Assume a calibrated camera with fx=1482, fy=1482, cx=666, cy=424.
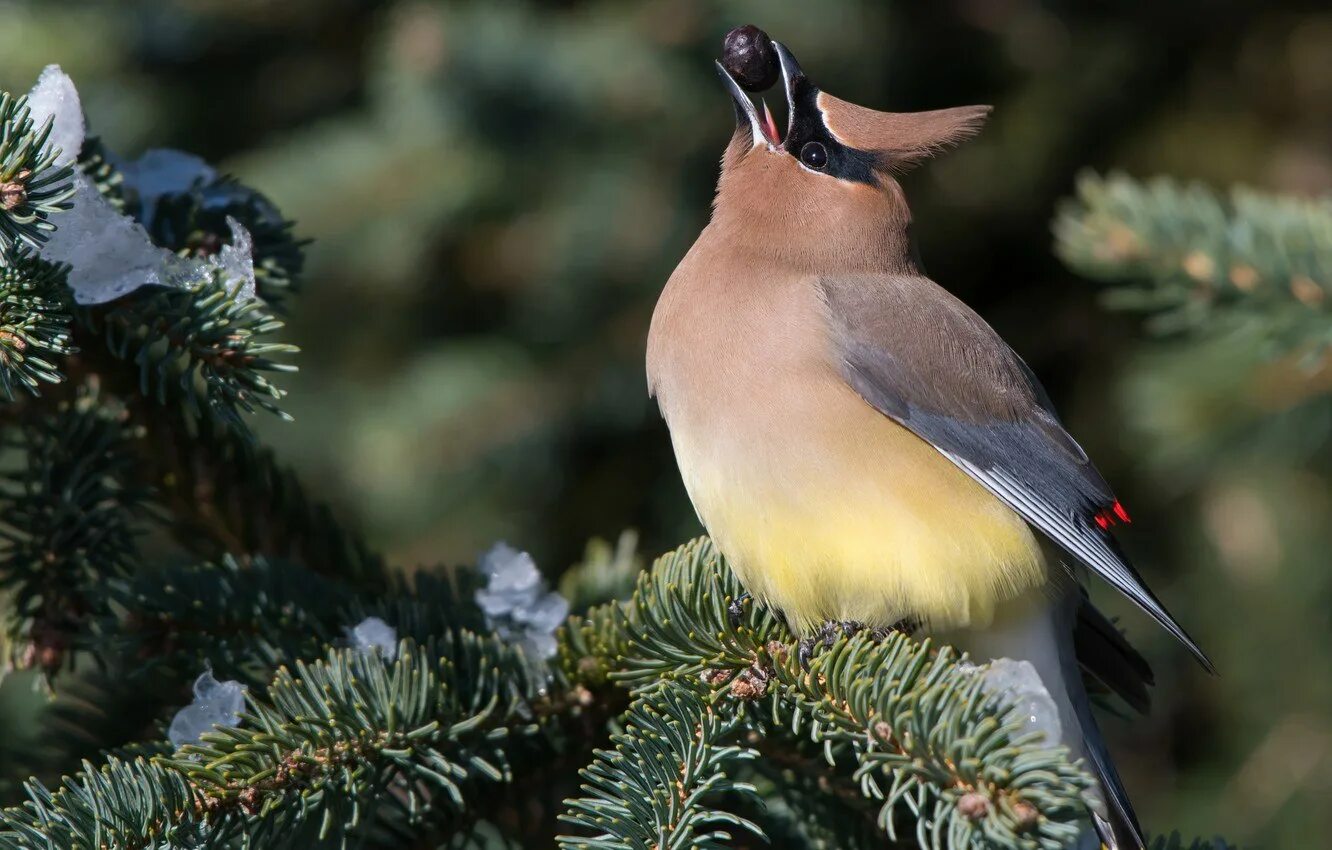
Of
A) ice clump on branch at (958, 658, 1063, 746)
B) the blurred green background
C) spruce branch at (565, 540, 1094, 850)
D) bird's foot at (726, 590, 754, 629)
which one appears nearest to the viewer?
spruce branch at (565, 540, 1094, 850)

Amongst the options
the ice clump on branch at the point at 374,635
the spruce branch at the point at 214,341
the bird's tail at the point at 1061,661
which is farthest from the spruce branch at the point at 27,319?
the bird's tail at the point at 1061,661

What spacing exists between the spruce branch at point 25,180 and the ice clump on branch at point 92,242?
17 centimetres

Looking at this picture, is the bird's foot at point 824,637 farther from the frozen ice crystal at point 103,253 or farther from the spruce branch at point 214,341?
the frozen ice crystal at point 103,253

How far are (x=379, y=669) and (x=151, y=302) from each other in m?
0.68

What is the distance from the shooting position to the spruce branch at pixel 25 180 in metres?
2.00

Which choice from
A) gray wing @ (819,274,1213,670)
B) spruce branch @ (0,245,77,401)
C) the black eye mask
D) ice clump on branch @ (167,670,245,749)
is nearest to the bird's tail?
gray wing @ (819,274,1213,670)

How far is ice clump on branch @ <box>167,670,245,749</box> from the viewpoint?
7.36 feet

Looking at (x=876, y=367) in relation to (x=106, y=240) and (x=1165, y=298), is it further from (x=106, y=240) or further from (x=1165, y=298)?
(x=106, y=240)

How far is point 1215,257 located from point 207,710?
89.2 inches

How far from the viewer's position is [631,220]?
4.68 metres

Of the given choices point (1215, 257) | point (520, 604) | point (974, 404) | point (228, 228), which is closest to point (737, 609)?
point (520, 604)

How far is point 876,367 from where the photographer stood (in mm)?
2969

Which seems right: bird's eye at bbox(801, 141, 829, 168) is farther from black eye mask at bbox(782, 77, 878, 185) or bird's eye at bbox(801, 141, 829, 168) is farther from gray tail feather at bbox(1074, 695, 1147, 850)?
gray tail feather at bbox(1074, 695, 1147, 850)

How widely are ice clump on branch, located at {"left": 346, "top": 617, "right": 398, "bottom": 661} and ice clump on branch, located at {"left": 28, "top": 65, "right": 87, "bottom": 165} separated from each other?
86 centimetres
